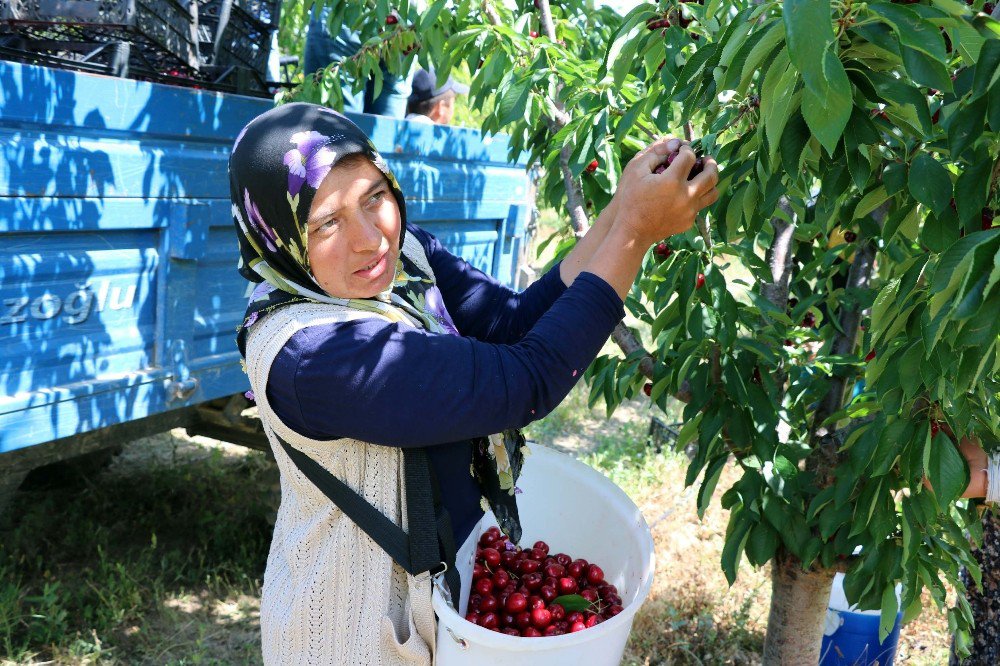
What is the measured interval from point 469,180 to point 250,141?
2.26 m

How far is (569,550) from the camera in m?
1.93

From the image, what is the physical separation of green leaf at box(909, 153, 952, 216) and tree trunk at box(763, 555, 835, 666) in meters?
1.32

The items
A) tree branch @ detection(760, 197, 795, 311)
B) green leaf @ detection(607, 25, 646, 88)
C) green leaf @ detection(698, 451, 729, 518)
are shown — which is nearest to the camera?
green leaf @ detection(607, 25, 646, 88)

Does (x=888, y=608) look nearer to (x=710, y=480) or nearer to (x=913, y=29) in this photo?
(x=710, y=480)

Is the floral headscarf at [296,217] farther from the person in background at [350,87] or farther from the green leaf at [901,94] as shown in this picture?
the person in background at [350,87]

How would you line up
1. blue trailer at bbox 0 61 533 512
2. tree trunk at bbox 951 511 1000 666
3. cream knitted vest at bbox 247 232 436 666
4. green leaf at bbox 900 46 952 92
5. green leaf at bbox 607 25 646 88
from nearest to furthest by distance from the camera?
green leaf at bbox 900 46 952 92
cream knitted vest at bbox 247 232 436 666
green leaf at bbox 607 25 646 88
blue trailer at bbox 0 61 533 512
tree trunk at bbox 951 511 1000 666

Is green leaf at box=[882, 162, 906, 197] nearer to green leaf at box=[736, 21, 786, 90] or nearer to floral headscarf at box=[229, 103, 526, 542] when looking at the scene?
green leaf at box=[736, 21, 786, 90]

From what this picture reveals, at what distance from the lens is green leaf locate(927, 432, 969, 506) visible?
1.38 metres

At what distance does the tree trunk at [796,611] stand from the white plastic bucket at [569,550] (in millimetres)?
730

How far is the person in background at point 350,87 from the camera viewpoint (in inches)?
148

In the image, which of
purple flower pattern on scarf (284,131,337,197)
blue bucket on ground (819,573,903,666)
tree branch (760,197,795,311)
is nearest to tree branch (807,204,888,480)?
tree branch (760,197,795,311)

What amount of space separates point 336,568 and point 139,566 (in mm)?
2259

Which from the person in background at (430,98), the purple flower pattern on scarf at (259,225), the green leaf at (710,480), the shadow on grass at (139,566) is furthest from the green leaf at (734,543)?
the person in background at (430,98)

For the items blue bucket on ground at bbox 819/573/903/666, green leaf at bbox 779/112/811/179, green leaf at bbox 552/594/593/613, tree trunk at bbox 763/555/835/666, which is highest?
green leaf at bbox 779/112/811/179
